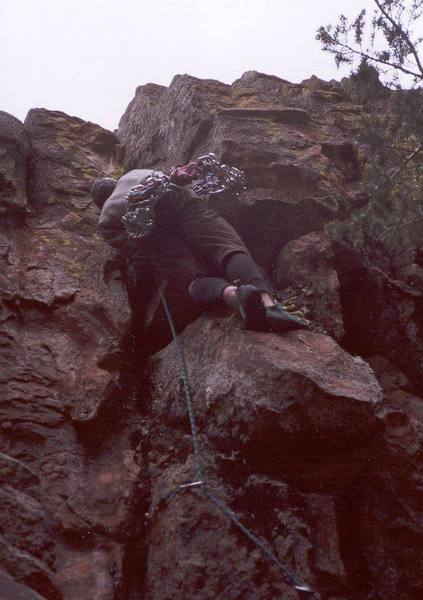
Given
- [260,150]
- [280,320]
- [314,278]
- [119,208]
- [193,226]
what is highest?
[260,150]

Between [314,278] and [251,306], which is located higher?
[314,278]

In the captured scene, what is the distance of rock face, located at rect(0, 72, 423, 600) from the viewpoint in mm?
3748

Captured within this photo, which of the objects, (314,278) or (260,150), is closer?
(314,278)

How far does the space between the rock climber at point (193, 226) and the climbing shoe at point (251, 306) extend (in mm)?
52

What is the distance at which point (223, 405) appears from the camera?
4348 millimetres

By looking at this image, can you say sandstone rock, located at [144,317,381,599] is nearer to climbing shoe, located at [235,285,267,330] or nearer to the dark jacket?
climbing shoe, located at [235,285,267,330]

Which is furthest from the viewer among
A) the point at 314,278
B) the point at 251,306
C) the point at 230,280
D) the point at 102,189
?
the point at 102,189

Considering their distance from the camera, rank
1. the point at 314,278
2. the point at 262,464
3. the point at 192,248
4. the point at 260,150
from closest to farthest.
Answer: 1. the point at 262,464
2. the point at 192,248
3. the point at 314,278
4. the point at 260,150

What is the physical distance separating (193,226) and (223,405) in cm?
193

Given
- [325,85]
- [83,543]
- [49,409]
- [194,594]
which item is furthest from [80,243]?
[325,85]

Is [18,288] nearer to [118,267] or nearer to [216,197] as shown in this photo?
[118,267]

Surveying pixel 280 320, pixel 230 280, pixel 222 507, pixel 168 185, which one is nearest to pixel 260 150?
pixel 168 185

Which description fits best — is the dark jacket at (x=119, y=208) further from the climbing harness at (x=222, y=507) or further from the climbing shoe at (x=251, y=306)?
the climbing harness at (x=222, y=507)

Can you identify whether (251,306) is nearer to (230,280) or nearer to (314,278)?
(230,280)
